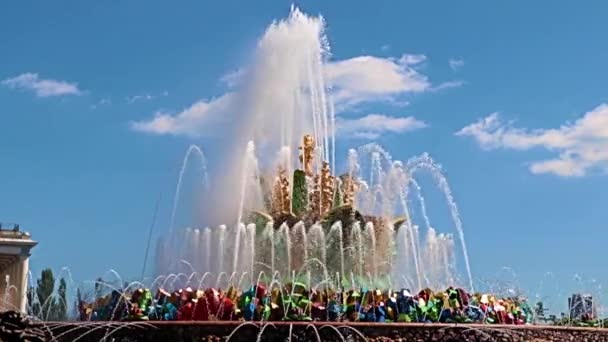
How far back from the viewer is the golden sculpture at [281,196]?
2169 cm

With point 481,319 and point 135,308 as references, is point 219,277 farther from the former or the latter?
point 481,319

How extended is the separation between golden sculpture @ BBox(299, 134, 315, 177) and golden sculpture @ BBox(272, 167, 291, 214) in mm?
837

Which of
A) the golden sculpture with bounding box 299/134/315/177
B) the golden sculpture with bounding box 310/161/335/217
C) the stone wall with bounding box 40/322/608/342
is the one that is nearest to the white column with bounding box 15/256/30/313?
the golden sculpture with bounding box 299/134/315/177

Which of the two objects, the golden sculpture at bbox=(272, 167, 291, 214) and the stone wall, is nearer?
the stone wall

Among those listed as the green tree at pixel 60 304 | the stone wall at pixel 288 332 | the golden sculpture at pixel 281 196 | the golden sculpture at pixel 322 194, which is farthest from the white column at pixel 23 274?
the stone wall at pixel 288 332

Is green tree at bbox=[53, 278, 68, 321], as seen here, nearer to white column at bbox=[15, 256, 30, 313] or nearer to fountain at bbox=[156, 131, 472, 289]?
fountain at bbox=[156, 131, 472, 289]

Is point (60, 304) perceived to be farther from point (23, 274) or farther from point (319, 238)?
point (23, 274)

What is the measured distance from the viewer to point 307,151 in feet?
76.7

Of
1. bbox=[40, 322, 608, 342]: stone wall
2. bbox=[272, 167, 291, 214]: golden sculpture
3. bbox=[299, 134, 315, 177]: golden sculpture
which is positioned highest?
bbox=[299, 134, 315, 177]: golden sculpture

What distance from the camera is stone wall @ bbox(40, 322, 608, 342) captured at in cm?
1552

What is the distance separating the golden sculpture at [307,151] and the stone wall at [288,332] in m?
7.70

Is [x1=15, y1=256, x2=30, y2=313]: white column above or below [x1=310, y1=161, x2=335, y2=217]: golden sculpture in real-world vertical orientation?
above

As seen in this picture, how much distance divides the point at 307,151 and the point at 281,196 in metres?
1.88

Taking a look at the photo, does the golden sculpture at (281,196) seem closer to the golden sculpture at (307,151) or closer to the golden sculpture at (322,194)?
the golden sculpture at (322,194)
